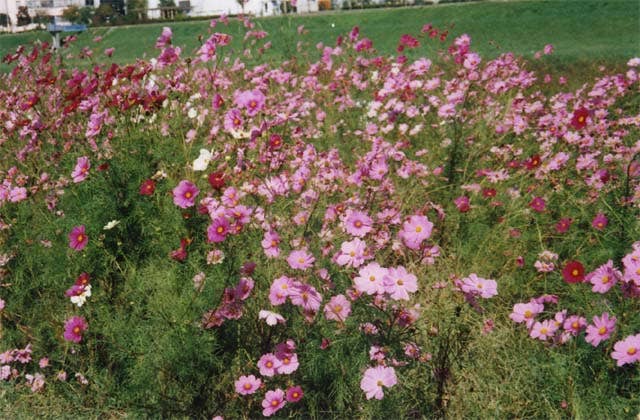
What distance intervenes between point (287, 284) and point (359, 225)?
29 cm

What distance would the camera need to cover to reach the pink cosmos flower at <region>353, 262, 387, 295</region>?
1.46 meters

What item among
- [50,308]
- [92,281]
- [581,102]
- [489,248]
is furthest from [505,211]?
[50,308]

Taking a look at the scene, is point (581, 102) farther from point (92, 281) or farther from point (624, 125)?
point (92, 281)

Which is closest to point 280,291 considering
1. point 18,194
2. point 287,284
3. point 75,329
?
point 287,284

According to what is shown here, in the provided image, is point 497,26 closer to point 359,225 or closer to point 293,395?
point 359,225

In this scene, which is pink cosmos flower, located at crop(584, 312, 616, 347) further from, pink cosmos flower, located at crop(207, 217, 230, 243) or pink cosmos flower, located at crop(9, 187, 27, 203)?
pink cosmos flower, located at crop(9, 187, 27, 203)

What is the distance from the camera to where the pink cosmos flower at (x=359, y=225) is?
1.62 meters

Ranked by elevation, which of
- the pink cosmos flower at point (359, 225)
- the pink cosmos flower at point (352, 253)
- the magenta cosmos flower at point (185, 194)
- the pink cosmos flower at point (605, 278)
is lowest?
the pink cosmos flower at point (605, 278)

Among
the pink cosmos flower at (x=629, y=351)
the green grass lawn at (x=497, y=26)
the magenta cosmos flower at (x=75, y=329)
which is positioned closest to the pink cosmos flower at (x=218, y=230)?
the magenta cosmos flower at (x=75, y=329)

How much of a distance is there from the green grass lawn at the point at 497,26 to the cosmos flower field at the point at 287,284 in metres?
11.9

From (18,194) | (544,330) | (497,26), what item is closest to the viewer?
(544,330)

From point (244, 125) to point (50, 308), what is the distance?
1.14 m

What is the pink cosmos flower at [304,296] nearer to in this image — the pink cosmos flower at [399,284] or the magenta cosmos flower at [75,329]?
the pink cosmos flower at [399,284]

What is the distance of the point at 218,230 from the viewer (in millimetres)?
1535
